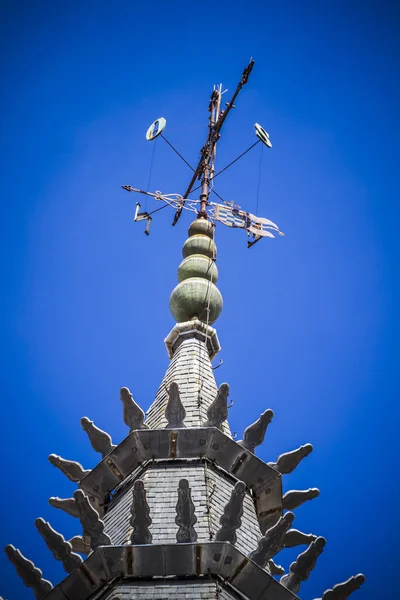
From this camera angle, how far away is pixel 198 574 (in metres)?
14.3

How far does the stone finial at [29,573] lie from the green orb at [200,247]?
12.6 m

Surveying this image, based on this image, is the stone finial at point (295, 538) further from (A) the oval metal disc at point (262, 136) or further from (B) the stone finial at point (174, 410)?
(A) the oval metal disc at point (262, 136)

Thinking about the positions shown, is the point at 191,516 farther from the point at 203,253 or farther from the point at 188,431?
the point at 203,253

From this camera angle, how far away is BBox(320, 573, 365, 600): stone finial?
1583cm

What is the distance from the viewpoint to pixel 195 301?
2406 cm

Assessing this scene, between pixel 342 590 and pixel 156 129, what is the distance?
16.2 metres

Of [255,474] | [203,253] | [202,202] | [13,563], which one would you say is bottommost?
[13,563]

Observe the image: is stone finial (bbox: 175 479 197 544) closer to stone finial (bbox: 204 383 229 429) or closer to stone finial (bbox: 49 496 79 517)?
stone finial (bbox: 204 383 229 429)

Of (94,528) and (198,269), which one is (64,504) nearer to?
(94,528)

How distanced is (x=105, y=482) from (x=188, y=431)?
231cm

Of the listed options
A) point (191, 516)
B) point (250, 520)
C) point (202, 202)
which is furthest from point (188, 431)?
point (202, 202)

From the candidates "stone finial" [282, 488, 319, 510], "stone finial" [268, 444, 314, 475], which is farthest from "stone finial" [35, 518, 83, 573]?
"stone finial" [282, 488, 319, 510]

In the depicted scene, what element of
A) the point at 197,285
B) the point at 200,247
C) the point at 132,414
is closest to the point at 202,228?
the point at 200,247

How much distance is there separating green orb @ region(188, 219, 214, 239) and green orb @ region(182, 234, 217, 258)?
0.36m
